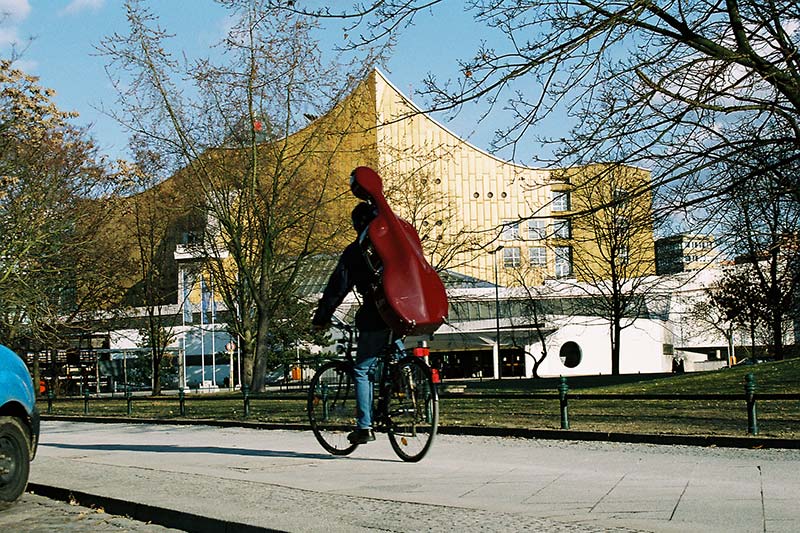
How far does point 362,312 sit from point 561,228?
314 inches

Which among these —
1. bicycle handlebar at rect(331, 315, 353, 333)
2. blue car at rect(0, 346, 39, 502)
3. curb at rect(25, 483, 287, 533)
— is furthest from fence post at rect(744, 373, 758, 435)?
blue car at rect(0, 346, 39, 502)

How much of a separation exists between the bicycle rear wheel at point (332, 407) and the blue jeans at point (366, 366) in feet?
1.21

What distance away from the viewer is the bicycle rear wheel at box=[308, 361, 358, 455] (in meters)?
9.32

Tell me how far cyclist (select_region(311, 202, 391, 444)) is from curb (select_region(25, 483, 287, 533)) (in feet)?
7.52

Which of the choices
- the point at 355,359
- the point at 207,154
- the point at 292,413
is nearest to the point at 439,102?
the point at 355,359

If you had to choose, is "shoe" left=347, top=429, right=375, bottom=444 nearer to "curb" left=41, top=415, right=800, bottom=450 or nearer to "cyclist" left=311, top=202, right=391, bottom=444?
"cyclist" left=311, top=202, right=391, bottom=444

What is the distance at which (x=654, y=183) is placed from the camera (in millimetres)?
14617

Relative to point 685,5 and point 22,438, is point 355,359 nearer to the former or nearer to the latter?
Result: point 22,438

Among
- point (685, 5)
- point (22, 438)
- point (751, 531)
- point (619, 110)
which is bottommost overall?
point (751, 531)

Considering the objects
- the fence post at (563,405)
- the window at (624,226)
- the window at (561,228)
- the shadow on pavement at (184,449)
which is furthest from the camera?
the window at (624,226)

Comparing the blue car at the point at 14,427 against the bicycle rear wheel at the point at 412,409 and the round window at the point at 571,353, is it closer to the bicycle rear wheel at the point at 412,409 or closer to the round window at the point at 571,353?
the bicycle rear wheel at the point at 412,409

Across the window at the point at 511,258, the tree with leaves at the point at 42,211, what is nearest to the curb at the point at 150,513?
the tree with leaves at the point at 42,211

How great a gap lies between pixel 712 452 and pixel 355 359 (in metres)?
4.05

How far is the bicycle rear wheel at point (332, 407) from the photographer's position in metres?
9.32
